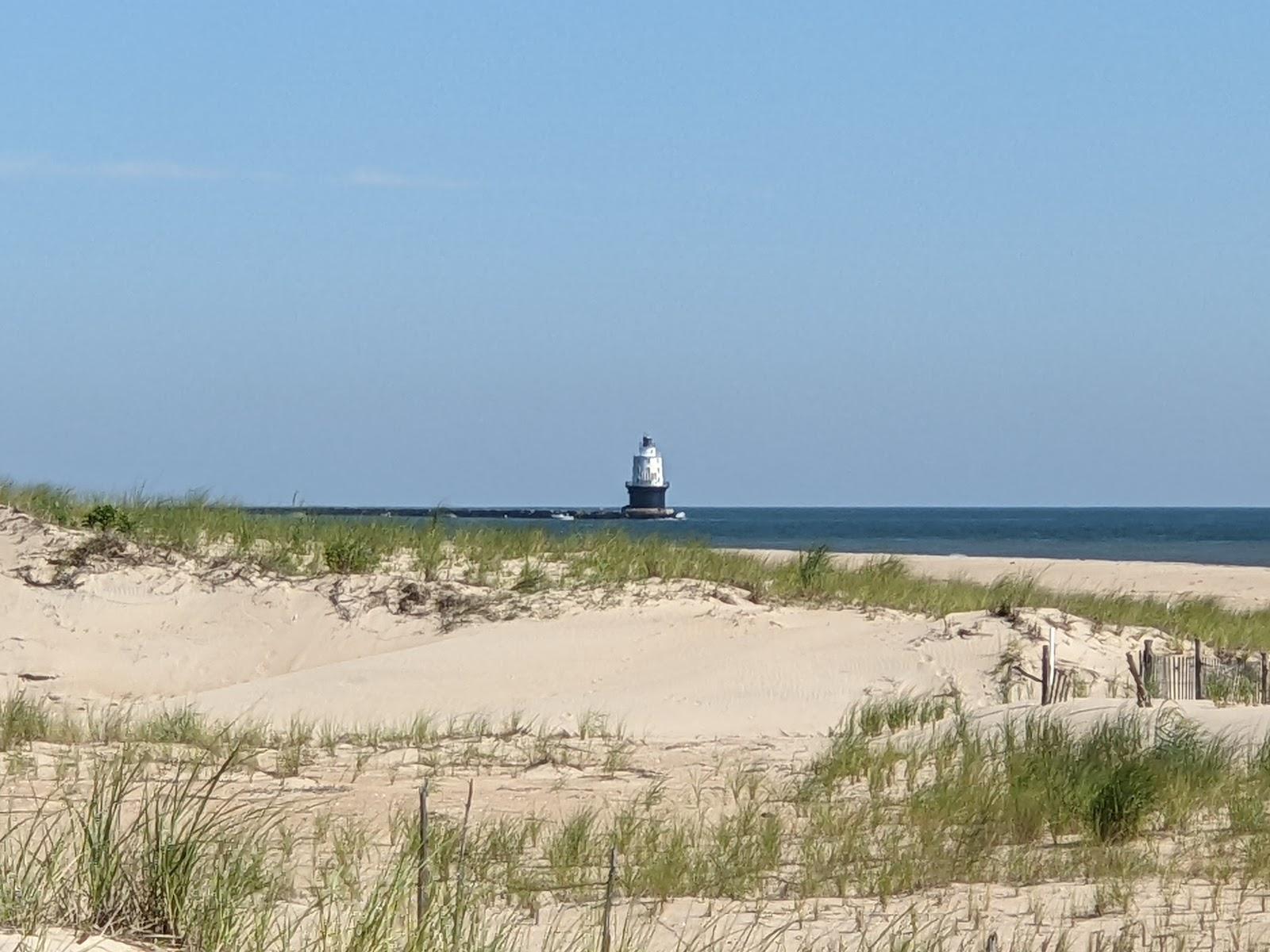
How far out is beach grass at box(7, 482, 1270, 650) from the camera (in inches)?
684

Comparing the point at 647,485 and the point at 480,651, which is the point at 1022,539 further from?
the point at 480,651

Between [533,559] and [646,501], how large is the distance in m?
71.5

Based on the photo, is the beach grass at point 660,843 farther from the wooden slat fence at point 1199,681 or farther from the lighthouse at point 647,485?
the lighthouse at point 647,485

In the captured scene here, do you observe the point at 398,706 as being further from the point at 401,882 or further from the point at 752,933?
the point at 401,882

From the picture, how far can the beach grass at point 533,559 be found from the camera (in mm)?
17375

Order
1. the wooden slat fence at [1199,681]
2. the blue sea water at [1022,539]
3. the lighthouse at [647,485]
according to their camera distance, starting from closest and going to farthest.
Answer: the wooden slat fence at [1199,681]
the blue sea water at [1022,539]
the lighthouse at [647,485]

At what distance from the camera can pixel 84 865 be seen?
4.88 m

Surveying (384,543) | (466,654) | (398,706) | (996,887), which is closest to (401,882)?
(996,887)

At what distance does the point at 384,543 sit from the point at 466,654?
116 inches

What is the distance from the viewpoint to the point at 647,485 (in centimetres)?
8925

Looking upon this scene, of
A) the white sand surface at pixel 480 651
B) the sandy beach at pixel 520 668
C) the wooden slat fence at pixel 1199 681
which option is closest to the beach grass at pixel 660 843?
the sandy beach at pixel 520 668

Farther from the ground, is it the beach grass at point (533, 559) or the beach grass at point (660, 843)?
the beach grass at point (533, 559)

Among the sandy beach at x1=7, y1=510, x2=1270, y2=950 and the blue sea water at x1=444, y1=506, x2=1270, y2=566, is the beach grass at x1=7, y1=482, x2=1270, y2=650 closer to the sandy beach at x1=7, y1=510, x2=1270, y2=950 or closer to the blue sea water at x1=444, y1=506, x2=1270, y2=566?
the sandy beach at x1=7, y1=510, x2=1270, y2=950

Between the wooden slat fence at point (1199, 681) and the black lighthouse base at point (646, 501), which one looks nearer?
the wooden slat fence at point (1199, 681)
